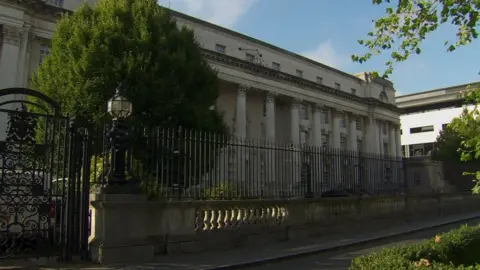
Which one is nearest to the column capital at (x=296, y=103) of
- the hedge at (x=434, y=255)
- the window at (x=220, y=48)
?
the window at (x=220, y=48)

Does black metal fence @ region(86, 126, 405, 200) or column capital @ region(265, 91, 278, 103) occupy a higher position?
column capital @ region(265, 91, 278, 103)

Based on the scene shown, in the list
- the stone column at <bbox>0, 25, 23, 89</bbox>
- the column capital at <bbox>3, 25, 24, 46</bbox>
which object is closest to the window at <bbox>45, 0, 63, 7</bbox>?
the column capital at <bbox>3, 25, 24, 46</bbox>

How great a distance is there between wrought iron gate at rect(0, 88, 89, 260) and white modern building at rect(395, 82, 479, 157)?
86151mm

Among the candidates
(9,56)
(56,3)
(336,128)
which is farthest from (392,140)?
(9,56)

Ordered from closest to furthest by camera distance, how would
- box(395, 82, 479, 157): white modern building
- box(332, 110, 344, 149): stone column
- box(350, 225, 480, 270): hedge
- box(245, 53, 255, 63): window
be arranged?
box(350, 225, 480, 270): hedge
box(245, 53, 255, 63): window
box(332, 110, 344, 149): stone column
box(395, 82, 479, 157): white modern building

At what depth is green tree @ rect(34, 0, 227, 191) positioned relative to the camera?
52.9 ft

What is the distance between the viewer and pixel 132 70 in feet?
52.5

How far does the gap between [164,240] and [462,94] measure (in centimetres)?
757

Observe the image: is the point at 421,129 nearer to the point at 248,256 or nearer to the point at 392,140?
the point at 392,140

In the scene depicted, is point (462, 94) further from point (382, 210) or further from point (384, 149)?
point (384, 149)

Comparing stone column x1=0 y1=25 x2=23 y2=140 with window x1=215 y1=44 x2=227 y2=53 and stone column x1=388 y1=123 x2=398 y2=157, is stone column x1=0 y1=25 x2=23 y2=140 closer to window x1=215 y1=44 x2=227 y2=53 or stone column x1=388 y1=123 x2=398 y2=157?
window x1=215 y1=44 x2=227 y2=53

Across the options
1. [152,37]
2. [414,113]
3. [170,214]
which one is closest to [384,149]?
Result: [414,113]

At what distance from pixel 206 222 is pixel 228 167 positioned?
71.5 inches

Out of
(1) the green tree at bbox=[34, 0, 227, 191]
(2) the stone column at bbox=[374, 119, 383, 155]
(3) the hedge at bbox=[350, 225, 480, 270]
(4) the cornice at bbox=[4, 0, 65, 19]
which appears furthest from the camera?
(2) the stone column at bbox=[374, 119, 383, 155]
